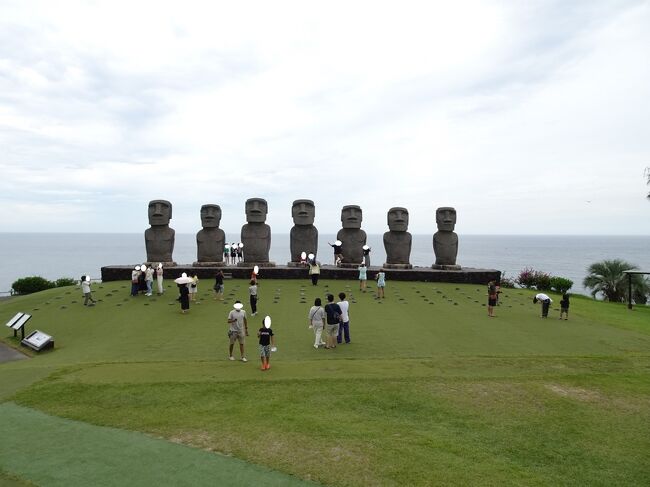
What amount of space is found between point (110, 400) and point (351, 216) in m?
16.4

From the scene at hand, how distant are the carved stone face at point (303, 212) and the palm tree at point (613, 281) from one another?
48.8 ft

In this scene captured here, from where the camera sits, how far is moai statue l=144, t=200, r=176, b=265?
921 inches

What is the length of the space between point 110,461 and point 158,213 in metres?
18.2

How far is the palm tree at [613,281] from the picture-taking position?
2486 cm

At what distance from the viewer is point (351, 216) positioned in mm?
23719

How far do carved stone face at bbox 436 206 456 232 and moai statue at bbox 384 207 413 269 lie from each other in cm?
156

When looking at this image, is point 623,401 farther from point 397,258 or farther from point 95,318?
point 397,258

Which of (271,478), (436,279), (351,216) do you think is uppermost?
(351,216)

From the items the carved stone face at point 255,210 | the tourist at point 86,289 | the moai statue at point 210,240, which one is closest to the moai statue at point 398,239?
the carved stone face at point 255,210

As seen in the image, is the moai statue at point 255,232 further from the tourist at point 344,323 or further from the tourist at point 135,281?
the tourist at point 344,323

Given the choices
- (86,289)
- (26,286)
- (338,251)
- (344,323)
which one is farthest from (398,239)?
(26,286)

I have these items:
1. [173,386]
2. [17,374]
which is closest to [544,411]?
[173,386]

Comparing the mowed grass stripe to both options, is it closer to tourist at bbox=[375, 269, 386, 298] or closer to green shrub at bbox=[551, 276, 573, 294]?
tourist at bbox=[375, 269, 386, 298]

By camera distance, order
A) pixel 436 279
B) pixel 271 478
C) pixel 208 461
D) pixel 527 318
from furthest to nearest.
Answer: pixel 436 279 → pixel 527 318 → pixel 208 461 → pixel 271 478
